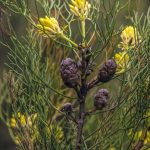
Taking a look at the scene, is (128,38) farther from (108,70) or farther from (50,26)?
(50,26)

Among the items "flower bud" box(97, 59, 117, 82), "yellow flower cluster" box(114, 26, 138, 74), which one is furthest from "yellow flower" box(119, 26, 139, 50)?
"flower bud" box(97, 59, 117, 82)

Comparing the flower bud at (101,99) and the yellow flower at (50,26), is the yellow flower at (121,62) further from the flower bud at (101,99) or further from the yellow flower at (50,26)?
the yellow flower at (50,26)

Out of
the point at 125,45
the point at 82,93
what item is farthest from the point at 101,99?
the point at 125,45

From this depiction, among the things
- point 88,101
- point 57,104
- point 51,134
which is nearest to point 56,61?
point 57,104

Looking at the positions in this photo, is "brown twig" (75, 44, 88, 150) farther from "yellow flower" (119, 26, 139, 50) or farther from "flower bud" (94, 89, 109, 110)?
"yellow flower" (119, 26, 139, 50)

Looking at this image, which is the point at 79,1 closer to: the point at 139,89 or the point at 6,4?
the point at 6,4
